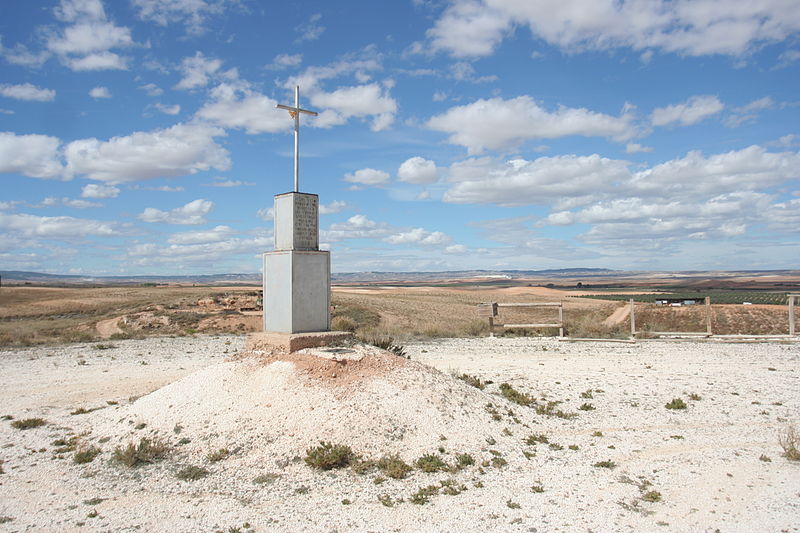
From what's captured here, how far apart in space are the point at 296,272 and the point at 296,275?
0.15ft

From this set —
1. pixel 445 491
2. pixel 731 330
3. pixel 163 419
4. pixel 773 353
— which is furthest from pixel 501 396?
pixel 731 330

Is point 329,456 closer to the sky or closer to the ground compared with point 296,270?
closer to the ground

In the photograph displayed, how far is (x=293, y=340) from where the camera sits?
8.53m

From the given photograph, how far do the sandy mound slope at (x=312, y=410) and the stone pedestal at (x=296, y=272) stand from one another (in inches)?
25.5

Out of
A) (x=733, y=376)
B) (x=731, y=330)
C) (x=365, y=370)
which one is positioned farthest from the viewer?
(x=731, y=330)

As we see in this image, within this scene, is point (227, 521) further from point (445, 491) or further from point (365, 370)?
point (365, 370)

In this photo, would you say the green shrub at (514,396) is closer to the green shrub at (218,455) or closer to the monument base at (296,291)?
the monument base at (296,291)

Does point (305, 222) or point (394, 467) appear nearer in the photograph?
point (394, 467)

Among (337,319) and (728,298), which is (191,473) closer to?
(337,319)

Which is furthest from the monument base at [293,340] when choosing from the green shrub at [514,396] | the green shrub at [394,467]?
the green shrub at [514,396]

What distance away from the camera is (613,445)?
734 cm

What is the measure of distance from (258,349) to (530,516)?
5.17 meters

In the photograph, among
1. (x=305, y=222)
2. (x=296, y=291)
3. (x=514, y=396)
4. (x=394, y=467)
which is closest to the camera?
(x=394, y=467)

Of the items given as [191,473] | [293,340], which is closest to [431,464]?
[191,473]
